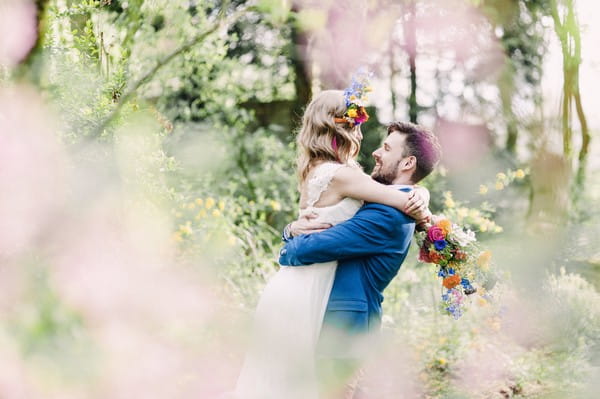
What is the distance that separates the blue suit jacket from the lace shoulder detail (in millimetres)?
189

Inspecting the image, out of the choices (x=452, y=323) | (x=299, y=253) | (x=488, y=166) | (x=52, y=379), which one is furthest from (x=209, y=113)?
(x=52, y=379)

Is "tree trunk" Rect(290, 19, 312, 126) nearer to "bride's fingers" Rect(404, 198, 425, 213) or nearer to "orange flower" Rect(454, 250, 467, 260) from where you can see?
"orange flower" Rect(454, 250, 467, 260)

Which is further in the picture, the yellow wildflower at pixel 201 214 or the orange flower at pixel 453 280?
the yellow wildflower at pixel 201 214

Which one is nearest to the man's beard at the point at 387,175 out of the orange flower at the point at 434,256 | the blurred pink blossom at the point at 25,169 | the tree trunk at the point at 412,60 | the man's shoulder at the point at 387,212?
the man's shoulder at the point at 387,212

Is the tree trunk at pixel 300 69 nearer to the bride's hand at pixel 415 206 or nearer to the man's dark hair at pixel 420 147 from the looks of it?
the man's dark hair at pixel 420 147

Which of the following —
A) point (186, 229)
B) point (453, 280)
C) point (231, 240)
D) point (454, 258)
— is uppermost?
point (454, 258)

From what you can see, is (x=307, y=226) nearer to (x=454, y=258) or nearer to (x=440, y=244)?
(x=440, y=244)

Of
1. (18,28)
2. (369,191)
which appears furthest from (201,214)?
(18,28)

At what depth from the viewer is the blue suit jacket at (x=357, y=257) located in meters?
2.51

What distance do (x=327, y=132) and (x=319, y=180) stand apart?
210 mm

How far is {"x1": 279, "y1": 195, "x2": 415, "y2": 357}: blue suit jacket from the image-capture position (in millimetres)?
2514

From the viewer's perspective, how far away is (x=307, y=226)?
2684 mm

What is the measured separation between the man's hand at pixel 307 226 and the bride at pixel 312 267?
0.02m

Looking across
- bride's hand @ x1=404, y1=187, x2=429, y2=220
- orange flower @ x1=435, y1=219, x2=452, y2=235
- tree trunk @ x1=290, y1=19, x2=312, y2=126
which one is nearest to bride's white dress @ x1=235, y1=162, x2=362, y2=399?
bride's hand @ x1=404, y1=187, x2=429, y2=220
